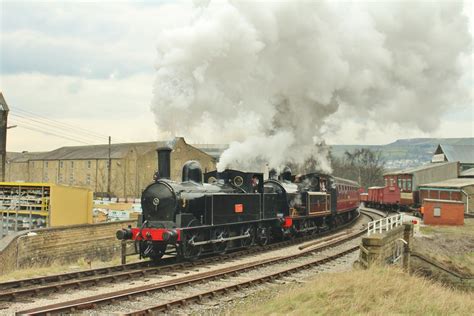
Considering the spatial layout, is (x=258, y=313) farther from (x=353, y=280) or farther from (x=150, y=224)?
(x=150, y=224)

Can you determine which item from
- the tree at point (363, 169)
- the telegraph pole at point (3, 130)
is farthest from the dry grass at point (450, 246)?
the tree at point (363, 169)

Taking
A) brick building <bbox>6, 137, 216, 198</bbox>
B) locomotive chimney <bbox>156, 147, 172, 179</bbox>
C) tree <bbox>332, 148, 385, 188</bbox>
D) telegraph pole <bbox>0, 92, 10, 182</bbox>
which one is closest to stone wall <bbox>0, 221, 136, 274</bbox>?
locomotive chimney <bbox>156, 147, 172, 179</bbox>

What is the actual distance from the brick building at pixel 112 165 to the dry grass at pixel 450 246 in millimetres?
27845

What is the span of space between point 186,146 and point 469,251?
3553 centimetres

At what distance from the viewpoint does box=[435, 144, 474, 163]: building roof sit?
5555 cm

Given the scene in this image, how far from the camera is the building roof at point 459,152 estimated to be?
55553 mm

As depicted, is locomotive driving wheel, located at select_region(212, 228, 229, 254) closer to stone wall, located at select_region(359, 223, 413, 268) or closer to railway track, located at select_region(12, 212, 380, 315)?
railway track, located at select_region(12, 212, 380, 315)

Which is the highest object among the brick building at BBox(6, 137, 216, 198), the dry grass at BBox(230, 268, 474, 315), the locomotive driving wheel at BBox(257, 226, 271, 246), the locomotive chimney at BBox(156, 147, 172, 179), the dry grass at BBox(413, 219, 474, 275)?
the brick building at BBox(6, 137, 216, 198)

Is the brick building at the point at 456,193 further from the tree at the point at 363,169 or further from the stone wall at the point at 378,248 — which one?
the tree at the point at 363,169

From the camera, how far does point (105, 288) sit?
32.0ft

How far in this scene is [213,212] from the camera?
1366cm

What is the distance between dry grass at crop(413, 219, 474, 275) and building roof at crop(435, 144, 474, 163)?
→ 30600mm

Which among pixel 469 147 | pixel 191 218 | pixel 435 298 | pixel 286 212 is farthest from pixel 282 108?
pixel 469 147

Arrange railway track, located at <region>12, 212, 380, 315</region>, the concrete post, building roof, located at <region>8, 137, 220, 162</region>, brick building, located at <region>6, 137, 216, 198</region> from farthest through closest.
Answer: building roof, located at <region>8, 137, 220, 162</region> < brick building, located at <region>6, 137, 216, 198</region> < the concrete post < railway track, located at <region>12, 212, 380, 315</region>
